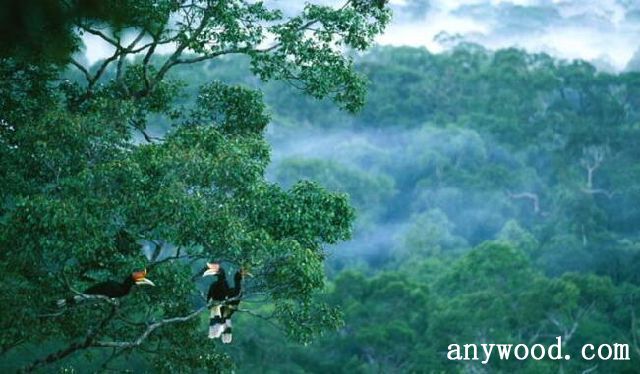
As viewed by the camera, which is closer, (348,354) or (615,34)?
(348,354)

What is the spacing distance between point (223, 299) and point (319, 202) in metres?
1.21

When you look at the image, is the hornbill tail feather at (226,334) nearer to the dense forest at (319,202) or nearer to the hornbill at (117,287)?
the dense forest at (319,202)

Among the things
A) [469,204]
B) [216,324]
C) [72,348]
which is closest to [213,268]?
[216,324]

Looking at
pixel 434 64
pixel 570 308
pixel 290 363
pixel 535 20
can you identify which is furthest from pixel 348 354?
pixel 535 20

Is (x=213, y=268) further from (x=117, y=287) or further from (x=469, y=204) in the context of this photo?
(x=469, y=204)

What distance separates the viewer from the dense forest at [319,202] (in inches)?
289

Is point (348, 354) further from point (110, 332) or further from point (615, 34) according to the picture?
point (615, 34)

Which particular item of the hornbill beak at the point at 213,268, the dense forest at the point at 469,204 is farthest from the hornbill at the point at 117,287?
the dense forest at the point at 469,204

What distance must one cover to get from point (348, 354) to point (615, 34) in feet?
198

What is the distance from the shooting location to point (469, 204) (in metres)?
41.4

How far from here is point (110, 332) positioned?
27.6 feet

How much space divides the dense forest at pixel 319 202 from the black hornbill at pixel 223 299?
4.3 inches

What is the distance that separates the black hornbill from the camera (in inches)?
281

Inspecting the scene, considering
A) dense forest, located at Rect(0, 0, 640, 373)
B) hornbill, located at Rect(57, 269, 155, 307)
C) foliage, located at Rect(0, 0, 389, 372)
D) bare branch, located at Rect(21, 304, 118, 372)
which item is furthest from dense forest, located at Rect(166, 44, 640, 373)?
hornbill, located at Rect(57, 269, 155, 307)
